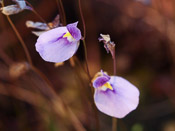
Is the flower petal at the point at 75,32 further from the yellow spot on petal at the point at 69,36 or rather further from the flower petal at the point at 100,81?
the flower petal at the point at 100,81

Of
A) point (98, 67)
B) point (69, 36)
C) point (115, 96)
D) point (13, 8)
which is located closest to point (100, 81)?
point (115, 96)

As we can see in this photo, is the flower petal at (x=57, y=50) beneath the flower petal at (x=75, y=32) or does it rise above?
beneath

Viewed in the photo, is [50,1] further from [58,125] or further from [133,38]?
[58,125]

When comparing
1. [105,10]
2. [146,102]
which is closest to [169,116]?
[146,102]

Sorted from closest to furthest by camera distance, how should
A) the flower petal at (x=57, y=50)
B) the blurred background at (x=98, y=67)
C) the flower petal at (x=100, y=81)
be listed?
the flower petal at (x=57, y=50), the flower petal at (x=100, y=81), the blurred background at (x=98, y=67)

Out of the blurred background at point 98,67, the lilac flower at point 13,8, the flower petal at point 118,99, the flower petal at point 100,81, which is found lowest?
the blurred background at point 98,67

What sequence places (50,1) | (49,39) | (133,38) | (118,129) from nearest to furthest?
(49,39) → (118,129) → (50,1) → (133,38)

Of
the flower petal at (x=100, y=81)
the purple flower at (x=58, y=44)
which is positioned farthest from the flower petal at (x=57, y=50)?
the flower petal at (x=100, y=81)
